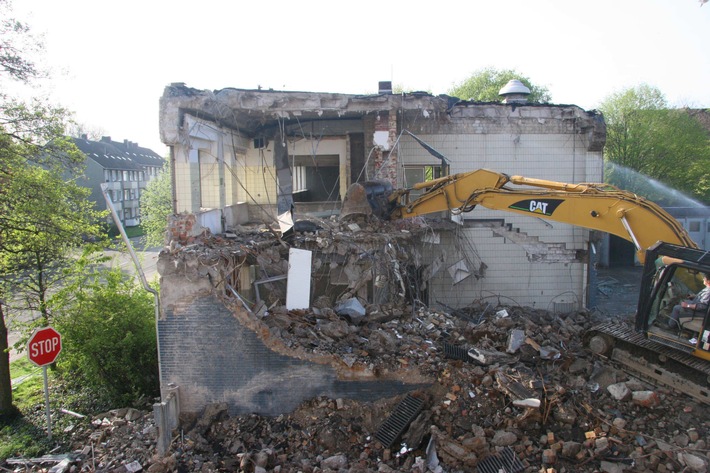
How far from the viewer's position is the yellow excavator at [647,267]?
22.5 feet

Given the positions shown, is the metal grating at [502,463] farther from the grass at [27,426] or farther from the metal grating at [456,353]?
the grass at [27,426]

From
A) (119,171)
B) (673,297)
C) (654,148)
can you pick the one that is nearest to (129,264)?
(673,297)

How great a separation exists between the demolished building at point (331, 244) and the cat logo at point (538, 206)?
8.83ft

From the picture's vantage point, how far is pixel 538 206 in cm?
835

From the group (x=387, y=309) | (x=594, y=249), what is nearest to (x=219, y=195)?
(x=387, y=309)

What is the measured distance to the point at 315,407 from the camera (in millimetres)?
7785

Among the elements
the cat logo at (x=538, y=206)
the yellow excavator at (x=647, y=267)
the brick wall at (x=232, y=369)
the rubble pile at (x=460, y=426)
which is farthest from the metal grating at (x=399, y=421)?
the cat logo at (x=538, y=206)

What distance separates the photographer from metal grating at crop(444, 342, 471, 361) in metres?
8.09

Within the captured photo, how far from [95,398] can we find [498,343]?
8902 millimetres

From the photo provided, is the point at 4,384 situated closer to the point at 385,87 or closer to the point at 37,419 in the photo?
the point at 37,419

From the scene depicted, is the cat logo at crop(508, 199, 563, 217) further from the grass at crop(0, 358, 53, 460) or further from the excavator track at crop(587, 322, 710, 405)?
the grass at crop(0, 358, 53, 460)

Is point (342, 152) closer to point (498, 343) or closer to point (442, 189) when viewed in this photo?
point (442, 189)

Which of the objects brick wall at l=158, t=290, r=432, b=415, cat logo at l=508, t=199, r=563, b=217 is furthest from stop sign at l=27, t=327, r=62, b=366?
cat logo at l=508, t=199, r=563, b=217

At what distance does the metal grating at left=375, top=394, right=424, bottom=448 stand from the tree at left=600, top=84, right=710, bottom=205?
75.2 feet
